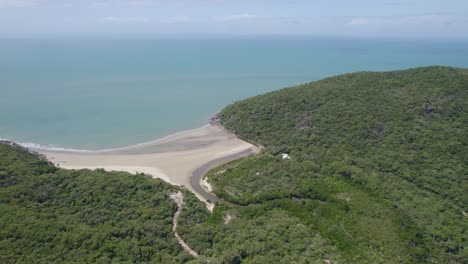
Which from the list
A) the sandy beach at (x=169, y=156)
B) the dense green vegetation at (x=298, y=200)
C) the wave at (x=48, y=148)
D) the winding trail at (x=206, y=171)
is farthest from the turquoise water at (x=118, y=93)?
the dense green vegetation at (x=298, y=200)

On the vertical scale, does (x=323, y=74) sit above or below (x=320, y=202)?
above

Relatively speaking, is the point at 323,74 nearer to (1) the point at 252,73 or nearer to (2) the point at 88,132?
(1) the point at 252,73

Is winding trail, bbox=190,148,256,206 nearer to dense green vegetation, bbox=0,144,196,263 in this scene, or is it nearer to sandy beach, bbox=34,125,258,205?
sandy beach, bbox=34,125,258,205

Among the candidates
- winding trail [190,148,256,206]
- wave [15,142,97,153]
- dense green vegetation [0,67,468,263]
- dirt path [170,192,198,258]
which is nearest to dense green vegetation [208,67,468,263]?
dense green vegetation [0,67,468,263]

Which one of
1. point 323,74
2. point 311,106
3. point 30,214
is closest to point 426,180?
point 311,106

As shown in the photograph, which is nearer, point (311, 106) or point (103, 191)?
point (103, 191)

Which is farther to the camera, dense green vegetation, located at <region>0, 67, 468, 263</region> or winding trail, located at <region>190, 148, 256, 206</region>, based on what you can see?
winding trail, located at <region>190, 148, 256, 206</region>

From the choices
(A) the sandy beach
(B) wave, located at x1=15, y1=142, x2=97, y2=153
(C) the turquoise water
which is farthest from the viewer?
(C) the turquoise water
